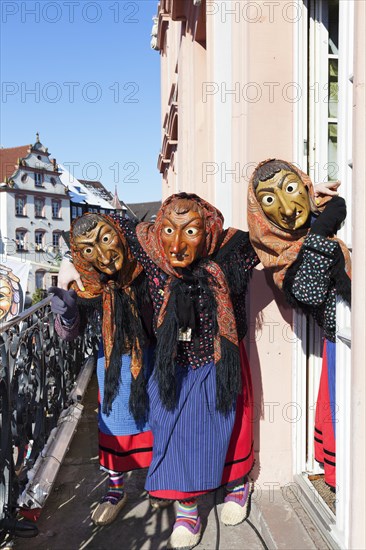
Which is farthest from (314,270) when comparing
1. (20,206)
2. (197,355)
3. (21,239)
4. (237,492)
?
(20,206)

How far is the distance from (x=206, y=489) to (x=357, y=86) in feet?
6.53

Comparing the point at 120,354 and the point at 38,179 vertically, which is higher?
the point at 38,179

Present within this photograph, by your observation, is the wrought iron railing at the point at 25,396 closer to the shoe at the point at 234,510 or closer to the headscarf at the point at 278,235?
the shoe at the point at 234,510

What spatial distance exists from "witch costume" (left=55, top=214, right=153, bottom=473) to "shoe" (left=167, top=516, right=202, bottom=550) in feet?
1.46

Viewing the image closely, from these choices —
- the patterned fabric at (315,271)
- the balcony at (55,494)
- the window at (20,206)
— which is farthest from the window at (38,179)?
the patterned fabric at (315,271)

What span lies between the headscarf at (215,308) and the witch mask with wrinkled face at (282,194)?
0.39 meters

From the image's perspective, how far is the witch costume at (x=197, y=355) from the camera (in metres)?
2.37

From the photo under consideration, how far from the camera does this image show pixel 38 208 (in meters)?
36.7

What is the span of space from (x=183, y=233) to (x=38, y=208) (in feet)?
120

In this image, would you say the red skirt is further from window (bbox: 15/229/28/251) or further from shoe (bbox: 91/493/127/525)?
window (bbox: 15/229/28/251)

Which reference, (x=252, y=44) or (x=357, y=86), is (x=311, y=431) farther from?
(x=252, y=44)

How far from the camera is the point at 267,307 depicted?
110 inches

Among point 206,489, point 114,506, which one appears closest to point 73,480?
point 114,506

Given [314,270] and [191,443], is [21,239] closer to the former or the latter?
[191,443]
